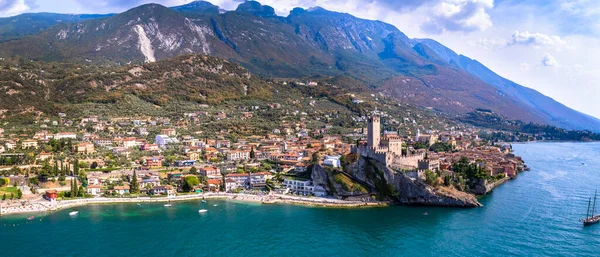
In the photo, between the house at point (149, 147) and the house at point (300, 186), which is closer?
the house at point (300, 186)

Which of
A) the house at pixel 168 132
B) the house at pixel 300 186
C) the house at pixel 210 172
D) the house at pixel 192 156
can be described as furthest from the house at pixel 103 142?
the house at pixel 300 186

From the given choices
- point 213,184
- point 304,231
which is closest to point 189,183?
point 213,184

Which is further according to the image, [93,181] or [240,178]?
[240,178]

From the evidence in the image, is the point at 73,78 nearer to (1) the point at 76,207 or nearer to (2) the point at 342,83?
(1) the point at 76,207

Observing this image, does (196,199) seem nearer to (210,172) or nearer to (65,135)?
(210,172)

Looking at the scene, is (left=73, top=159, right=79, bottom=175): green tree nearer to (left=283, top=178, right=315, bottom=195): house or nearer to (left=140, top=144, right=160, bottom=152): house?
(left=140, top=144, right=160, bottom=152): house

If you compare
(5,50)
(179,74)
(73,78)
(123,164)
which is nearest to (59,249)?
(123,164)

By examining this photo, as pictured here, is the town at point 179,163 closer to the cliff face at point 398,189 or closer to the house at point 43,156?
the house at point 43,156
